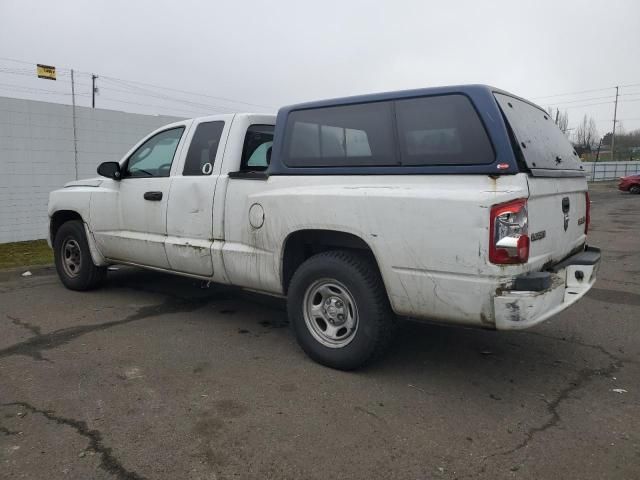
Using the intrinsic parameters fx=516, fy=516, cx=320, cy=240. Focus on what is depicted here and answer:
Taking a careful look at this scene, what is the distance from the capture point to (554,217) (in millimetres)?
3514

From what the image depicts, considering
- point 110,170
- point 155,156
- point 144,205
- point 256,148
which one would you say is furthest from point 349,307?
point 110,170

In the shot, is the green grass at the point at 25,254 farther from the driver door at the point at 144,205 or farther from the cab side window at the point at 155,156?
the cab side window at the point at 155,156

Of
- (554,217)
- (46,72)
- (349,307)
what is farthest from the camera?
(46,72)

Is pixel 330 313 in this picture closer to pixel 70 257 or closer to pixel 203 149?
pixel 203 149

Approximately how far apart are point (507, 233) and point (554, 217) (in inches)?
28.4

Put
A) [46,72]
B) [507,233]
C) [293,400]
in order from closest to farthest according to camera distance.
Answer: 1. [507,233]
2. [293,400]
3. [46,72]

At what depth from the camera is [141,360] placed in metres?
4.00

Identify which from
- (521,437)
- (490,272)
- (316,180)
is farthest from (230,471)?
(316,180)

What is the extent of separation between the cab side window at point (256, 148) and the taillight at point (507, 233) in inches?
97.4

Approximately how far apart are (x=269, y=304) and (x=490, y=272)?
10.4 feet

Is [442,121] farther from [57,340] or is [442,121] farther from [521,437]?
[57,340]

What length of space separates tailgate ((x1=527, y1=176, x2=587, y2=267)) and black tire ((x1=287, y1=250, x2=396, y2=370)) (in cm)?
104

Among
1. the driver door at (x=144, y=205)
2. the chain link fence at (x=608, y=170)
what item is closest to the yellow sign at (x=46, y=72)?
the driver door at (x=144, y=205)

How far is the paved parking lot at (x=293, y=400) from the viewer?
8.66 feet
